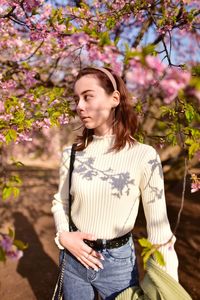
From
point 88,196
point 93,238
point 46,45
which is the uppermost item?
point 46,45

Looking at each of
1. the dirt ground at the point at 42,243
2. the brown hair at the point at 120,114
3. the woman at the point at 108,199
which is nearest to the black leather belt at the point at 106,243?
the woman at the point at 108,199

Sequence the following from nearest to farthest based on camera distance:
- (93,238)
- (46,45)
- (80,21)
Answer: (93,238)
(80,21)
(46,45)

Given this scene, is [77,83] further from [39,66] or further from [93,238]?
[39,66]

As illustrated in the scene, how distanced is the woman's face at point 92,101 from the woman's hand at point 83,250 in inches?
25.4

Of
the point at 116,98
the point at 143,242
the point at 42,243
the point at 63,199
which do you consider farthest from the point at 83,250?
the point at 42,243

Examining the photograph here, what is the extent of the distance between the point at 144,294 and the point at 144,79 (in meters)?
1.22

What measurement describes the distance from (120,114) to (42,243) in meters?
3.78

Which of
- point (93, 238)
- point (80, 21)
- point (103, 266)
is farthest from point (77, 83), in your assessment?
point (80, 21)

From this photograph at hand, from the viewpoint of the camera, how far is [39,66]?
7086 mm

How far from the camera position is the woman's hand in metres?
A: 1.92

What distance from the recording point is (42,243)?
5340mm

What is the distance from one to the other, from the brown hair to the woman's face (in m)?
0.04

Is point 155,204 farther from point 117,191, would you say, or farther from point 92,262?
point 92,262

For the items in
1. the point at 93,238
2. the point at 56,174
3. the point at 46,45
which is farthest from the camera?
the point at 56,174
